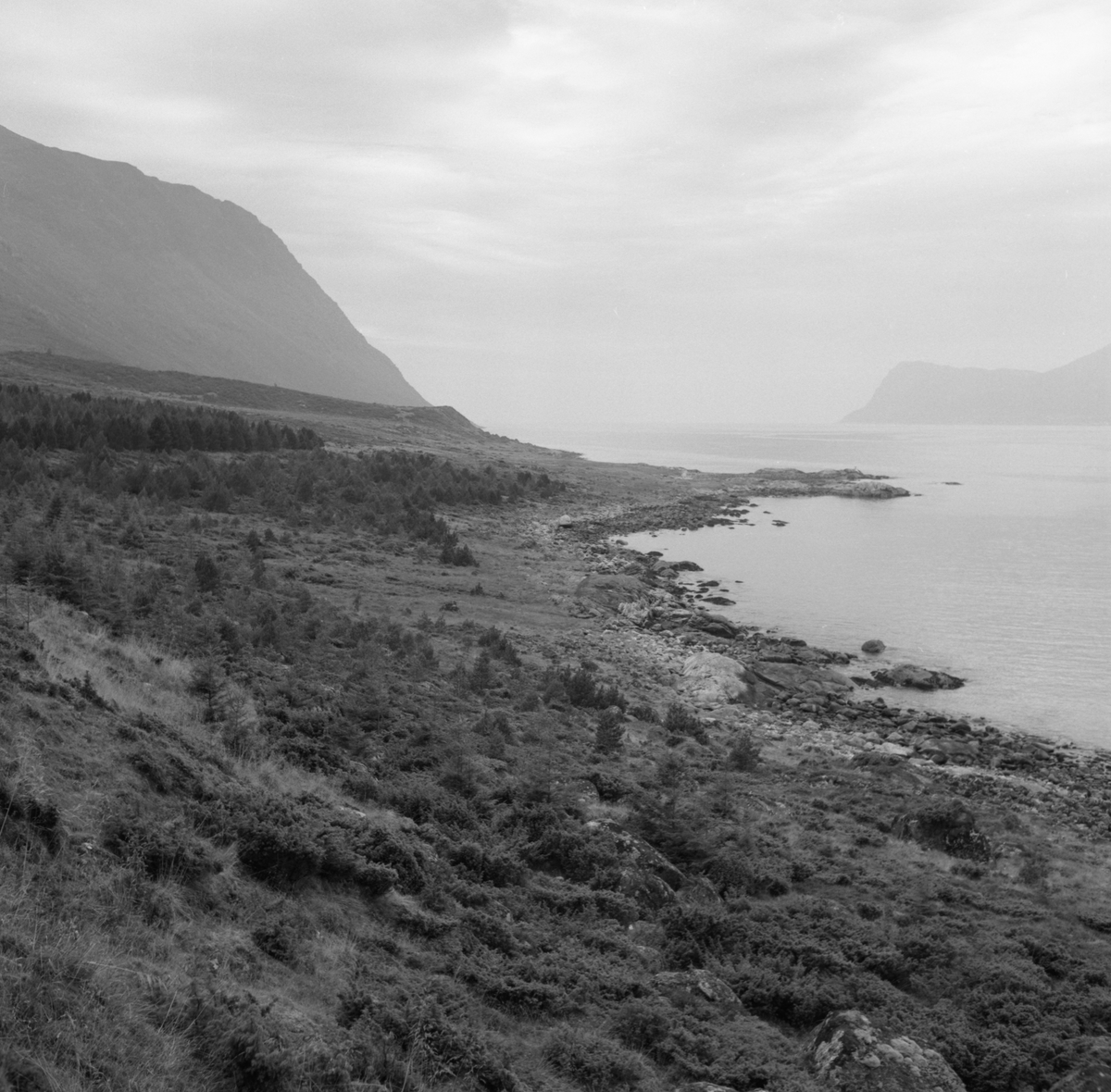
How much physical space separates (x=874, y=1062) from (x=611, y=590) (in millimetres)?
31265

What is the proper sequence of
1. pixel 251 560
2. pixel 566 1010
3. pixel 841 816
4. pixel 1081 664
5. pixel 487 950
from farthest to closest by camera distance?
pixel 1081 664 < pixel 251 560 < pixel 841 816 < pixel 487 950 < pixel 566 1010

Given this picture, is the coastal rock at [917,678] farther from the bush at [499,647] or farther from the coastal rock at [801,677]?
the bush at [499,647]

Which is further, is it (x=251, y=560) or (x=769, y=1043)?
(x=251, y=560)

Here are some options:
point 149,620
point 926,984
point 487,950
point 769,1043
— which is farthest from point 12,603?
point 926,984

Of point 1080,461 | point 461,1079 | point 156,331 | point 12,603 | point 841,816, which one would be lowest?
point 841,816

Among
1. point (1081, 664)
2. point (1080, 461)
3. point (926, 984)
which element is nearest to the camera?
point (926, 984)

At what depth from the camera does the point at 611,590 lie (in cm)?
3903

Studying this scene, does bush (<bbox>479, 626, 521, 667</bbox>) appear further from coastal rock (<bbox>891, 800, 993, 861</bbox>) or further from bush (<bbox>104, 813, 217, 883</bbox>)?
bush (<bbox>104, 813, 217, 883</bbox>)

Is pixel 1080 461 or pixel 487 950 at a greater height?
pixel 1080 461

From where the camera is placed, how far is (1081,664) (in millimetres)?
31500

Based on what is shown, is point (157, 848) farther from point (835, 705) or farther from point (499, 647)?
point (835, 705)

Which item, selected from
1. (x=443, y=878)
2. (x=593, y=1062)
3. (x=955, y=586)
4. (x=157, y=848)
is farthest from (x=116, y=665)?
(x=955, y=586)

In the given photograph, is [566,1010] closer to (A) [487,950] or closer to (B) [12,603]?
(A) [487,950]

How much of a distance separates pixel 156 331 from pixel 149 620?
205 meters
